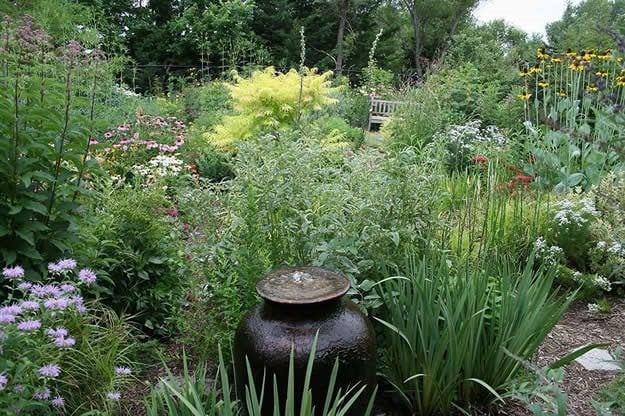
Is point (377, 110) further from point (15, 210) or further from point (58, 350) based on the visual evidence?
point (58, 350)

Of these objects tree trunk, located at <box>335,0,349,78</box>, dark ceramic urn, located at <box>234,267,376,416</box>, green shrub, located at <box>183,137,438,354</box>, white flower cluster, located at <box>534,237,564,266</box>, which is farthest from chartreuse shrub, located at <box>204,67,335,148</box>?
tree trunk, located at <box>335,0,349,78</box>

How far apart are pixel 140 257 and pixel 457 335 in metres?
1.73

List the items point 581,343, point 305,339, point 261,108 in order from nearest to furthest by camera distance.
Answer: point 305,339 → point 581,343 → point 261,108

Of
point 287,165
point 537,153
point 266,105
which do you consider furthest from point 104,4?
point 287,165

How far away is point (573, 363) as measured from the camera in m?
3.04

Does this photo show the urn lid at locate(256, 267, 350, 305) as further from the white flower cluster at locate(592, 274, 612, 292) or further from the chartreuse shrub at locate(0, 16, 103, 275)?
the white flower cluster at locate(592, 274, 612, 292)

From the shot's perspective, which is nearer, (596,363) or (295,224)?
(295,224)

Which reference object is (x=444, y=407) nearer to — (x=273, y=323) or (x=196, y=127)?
(x=273, y=323)

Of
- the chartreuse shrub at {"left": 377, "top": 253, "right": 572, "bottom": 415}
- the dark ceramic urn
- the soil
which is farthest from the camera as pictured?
the soil

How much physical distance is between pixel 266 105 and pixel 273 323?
470cm

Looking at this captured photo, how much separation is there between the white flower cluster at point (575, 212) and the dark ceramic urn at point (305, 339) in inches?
95.3

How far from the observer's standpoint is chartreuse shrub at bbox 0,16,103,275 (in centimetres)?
238

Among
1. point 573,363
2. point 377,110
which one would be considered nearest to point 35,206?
point 573,363

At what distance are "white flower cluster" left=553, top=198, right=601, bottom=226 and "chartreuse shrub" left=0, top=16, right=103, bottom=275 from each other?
3.17 meters
